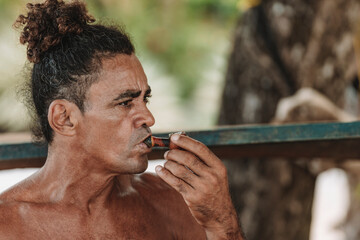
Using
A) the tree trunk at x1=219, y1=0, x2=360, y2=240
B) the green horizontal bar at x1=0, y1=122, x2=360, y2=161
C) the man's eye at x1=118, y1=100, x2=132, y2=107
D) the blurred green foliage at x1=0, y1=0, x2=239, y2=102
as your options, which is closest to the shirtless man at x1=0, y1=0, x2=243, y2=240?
the man's eye at x1=118, y1=100, x2=132, y2=107

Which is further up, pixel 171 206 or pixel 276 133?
pixel 276 133

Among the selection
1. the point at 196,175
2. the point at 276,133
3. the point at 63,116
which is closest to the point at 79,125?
the point at 63,116

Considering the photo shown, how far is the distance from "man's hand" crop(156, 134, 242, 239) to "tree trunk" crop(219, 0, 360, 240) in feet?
6.40

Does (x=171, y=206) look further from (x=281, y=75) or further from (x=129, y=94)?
(x=281, y=75)

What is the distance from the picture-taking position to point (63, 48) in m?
2.20

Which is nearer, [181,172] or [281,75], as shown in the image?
[181,172]

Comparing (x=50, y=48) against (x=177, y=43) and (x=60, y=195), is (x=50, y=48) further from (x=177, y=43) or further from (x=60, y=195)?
(x=177, y=43)

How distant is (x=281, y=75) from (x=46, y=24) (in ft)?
7.18

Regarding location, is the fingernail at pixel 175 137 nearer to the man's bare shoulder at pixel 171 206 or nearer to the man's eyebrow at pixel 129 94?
the man's eyebrow at pixel 129 94

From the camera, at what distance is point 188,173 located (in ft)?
6.26

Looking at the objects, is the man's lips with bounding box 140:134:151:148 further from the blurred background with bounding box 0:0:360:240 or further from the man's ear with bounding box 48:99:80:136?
Result: the blurred background with bounding box 0:0:360:240

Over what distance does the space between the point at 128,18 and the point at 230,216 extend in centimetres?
994

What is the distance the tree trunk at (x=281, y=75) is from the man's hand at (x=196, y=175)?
1.95m

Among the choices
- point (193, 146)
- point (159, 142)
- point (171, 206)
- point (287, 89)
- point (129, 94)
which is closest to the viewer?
point (193, 146)
